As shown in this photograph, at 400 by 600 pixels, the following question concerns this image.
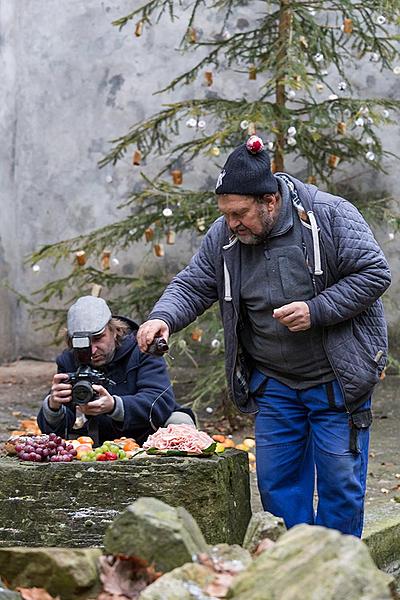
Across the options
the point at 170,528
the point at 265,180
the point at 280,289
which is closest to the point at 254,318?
the point at 280,289

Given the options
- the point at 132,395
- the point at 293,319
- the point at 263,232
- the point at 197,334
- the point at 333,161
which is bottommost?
the point at 197,334

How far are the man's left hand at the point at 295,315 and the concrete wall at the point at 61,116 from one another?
19.3 ft

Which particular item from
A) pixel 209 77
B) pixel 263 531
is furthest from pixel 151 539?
pixel 209 77

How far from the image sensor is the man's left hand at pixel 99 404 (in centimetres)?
559

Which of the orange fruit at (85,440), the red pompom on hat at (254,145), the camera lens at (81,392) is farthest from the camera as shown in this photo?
the camera lens at (81,392)

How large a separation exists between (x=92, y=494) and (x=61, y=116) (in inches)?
263

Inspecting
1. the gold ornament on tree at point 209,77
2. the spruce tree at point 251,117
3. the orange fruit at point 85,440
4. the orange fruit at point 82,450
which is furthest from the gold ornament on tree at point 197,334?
the orange fruit at point 82,450

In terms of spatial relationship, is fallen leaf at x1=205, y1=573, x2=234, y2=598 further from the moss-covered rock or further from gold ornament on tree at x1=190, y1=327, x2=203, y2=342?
gold ornament on tree at x1=190, y1=327, x2=203, y2=342

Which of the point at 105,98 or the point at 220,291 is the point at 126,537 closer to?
the point at 220,291

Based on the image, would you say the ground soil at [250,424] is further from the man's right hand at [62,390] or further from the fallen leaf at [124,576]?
the fallen leaf at [124,576]

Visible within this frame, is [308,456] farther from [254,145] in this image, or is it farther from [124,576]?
[124,576]

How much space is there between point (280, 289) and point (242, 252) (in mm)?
218

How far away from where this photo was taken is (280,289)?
483 cm

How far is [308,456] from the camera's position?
514 cm
